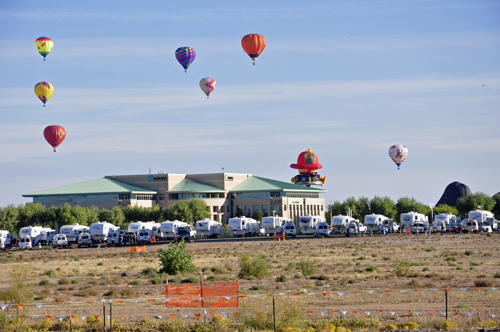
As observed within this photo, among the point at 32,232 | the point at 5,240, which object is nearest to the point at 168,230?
the point at 32,232

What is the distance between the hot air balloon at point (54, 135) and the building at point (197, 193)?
38.2 metres

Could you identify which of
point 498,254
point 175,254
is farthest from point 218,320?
point 498,254

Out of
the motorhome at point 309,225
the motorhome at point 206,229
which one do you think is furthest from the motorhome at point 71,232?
the motorhome at point 309,225

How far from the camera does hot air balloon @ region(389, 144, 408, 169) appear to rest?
381ft

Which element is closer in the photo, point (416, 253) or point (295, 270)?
point (295, 270)

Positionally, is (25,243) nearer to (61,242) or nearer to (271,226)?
(61,242)

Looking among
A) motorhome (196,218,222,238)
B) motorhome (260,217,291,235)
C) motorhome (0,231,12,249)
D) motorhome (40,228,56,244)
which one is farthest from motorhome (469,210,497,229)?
motorhome (0,231,12,249)

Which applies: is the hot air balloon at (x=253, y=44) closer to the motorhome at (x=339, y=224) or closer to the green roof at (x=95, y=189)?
the motorhome at (x=339, y=224)

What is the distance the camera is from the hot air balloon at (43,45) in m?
85.2

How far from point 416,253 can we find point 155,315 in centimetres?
3266

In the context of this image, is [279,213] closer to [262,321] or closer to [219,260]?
[219,260]

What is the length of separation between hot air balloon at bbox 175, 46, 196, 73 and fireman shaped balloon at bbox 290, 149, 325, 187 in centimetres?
7046

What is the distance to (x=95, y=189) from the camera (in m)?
138

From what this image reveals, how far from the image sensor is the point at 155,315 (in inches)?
848
